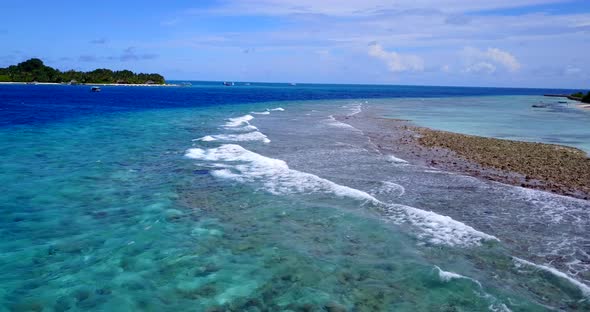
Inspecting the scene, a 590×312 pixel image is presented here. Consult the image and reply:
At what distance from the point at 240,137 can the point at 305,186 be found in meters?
16.8

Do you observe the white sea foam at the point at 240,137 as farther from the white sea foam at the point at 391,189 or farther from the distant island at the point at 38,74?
the distant island at the point at 38,74

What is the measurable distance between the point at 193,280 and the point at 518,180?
55.3 ft

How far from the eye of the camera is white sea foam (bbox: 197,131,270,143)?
3424 centimetres

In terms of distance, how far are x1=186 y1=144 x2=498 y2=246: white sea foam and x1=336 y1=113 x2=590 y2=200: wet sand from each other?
24.5 ft

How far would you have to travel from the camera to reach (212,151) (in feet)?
93.4

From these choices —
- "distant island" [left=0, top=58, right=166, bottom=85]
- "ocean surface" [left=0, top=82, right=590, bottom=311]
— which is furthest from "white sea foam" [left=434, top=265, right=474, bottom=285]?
"distant island" [left=0, top=58, right=166, bottom=85]

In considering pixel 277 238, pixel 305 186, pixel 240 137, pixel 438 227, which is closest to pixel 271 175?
pixel 305 186

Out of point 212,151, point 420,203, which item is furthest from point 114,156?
point 420,203

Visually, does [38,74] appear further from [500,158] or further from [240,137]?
[500,158]

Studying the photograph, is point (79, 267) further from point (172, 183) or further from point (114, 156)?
point (114, 156)

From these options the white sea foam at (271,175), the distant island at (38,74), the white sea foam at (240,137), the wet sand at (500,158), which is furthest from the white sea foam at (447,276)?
the distant island at (38,74)

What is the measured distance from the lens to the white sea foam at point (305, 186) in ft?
46.4

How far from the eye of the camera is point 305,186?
64.6ft

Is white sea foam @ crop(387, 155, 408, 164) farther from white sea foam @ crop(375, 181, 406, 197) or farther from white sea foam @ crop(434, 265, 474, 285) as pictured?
white sea foam @ crop(434, 265, 474, 285)
